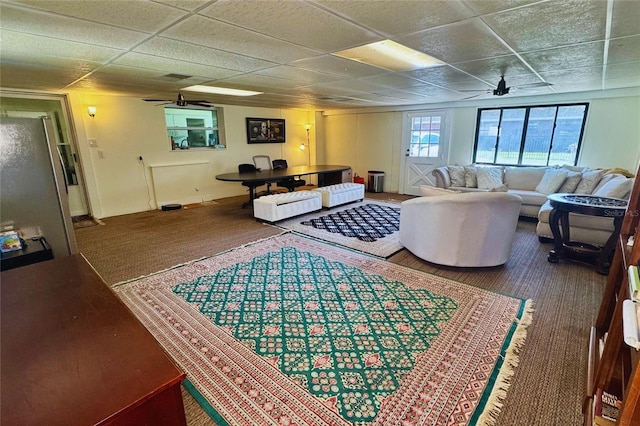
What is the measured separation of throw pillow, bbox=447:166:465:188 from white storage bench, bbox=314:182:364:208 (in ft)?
6.07

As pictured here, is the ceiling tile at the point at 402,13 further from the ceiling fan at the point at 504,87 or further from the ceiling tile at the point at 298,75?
the ceiling fan at the point at 504,87

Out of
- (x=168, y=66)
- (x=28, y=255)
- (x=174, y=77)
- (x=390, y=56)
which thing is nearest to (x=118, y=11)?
(x=168, y=66)

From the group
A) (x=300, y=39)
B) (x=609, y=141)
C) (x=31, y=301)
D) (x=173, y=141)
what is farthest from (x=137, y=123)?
(x=609, y=141)

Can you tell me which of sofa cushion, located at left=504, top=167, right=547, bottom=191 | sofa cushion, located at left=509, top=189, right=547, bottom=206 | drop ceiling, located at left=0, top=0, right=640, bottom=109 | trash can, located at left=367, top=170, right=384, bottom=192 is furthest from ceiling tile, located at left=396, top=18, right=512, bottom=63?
trash can, located at left=367, top=170, right=384, bottom=192

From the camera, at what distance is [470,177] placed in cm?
571

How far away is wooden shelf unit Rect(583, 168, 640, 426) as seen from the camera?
88 cm

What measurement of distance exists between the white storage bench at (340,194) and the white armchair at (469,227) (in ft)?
8.57

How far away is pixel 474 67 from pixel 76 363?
385cm

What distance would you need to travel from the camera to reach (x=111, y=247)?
3883 millimetres

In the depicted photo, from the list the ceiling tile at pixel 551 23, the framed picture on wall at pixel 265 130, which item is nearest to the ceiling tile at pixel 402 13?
the ceiling tile at pixel 551 23

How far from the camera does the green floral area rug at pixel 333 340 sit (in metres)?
1.58

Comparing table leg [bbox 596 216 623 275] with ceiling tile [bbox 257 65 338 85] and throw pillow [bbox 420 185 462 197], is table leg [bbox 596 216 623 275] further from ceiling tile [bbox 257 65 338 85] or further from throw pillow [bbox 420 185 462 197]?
ceiling tile [bbox 257 65 338 85]

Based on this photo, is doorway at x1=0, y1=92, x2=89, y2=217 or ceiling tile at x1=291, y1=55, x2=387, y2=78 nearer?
ceiling tile at x1=291, y1=55, x2=387, y2=78

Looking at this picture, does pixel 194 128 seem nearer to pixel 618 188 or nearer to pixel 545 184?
pixel 545 184
